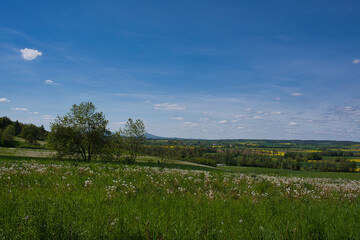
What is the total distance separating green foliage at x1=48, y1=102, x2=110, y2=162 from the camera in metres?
36.9

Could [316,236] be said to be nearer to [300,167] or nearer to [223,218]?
[223,218]

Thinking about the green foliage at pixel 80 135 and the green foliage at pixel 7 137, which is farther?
the green foliage at pixel 7 137

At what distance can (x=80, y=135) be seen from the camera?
1496 inches

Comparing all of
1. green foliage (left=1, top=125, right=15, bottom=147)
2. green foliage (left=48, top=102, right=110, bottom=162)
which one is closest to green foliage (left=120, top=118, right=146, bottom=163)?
green foliage (left=48, top=102, right=110, bottom=162)

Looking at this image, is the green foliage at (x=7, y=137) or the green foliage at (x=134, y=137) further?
the green foliage at (x=7, y=137)

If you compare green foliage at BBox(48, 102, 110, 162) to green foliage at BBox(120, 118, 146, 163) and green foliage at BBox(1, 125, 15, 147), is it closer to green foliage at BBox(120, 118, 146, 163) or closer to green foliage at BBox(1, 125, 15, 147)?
green foliage at BBox(120, 118, 146, 163)

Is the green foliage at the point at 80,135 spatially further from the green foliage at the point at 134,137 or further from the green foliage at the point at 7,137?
the green foliage at the point at 7,137

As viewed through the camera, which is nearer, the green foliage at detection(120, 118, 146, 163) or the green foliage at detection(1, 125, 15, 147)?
the green foliage at detection(120, 118, 146, 163)

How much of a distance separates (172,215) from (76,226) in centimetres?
180

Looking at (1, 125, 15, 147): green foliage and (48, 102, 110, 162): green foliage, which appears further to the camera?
(1, 125, 15, 147): green foliage

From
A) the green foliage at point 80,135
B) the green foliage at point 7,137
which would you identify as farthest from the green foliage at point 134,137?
the green foliage at point 7,137

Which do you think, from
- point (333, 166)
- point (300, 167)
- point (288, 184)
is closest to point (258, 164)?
point (300, 167)

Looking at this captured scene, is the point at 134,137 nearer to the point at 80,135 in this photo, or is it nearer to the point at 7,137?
the point at 80,135

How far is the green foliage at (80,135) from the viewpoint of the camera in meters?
36.9
